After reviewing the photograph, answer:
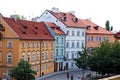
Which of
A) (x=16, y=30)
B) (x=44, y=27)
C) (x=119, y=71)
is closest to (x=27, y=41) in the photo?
Answer: (x=16, y=30)

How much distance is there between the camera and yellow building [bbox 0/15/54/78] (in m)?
54.9

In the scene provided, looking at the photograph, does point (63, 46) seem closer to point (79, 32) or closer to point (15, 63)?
point (79, 32)

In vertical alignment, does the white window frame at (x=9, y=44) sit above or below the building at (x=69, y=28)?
below

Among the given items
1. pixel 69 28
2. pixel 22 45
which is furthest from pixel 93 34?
pixel 22 45

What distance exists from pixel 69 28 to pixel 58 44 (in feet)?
17.8

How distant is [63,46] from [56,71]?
636 centimetres

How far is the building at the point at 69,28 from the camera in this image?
71.8 metres

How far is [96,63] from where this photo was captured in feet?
158

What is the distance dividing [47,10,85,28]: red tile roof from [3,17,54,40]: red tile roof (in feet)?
21.2

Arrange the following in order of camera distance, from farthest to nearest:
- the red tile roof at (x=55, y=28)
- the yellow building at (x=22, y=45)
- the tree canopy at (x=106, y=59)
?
the red tile roof at (x=55, y=28) < the yellow building at (x=22, y=45) < the tree canopy at (x=106, y=59)

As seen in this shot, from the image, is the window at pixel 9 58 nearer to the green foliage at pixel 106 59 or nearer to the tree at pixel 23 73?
the tree at pixel 23 73

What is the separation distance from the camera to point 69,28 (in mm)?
72750

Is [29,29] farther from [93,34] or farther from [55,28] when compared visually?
[93,34]

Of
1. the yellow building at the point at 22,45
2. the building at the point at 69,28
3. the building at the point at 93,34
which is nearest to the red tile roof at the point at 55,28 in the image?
the building at the point at 69,28
